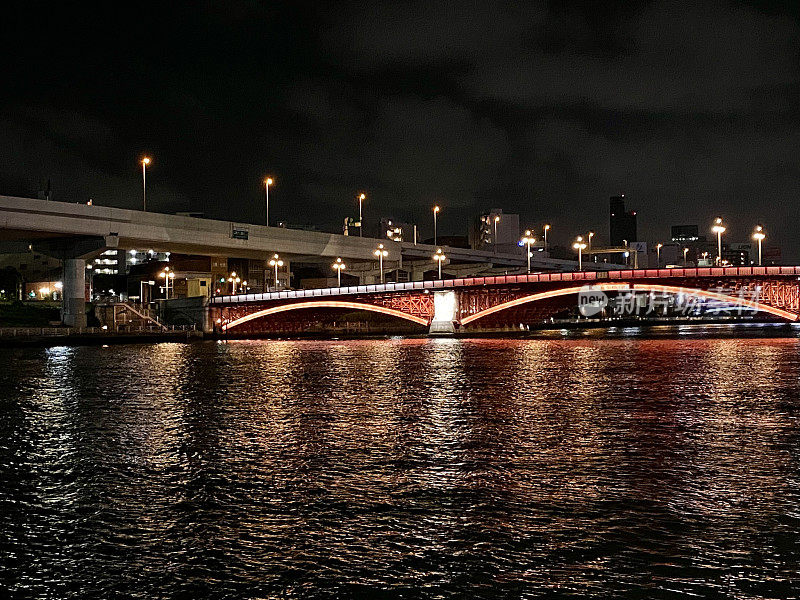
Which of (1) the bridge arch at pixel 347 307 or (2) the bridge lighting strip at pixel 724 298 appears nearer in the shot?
(2) the bridge lighting strip at pixel 724 298

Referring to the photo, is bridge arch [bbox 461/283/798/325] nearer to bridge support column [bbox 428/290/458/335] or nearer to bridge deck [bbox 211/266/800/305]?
bridge deck [bbox 211/266/800/305]

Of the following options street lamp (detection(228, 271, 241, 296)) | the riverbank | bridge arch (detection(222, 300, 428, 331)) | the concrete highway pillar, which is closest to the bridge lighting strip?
bridge arch (detection(222, 300, 428, 331))

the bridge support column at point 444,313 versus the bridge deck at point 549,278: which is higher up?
the bridge deck at point 549,278

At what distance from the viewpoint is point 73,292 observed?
279 ft

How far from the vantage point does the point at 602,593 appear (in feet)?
26.3

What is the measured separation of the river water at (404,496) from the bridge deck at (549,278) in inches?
1983

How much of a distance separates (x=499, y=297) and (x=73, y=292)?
140ft

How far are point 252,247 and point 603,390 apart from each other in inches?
3041

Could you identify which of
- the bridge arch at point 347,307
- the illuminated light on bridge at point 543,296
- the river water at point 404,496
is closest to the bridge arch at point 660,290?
the illuminated light on bridge at point 543,296

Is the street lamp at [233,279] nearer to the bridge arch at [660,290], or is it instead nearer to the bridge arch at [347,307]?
the bridge arch at [347,307]

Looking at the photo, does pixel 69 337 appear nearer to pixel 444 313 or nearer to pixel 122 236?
pixel 122 236

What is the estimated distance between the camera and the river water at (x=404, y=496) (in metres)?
8.59

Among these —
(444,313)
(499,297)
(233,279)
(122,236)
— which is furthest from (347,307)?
(233,279)

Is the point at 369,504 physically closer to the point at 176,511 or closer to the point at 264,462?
the point at 176,511
